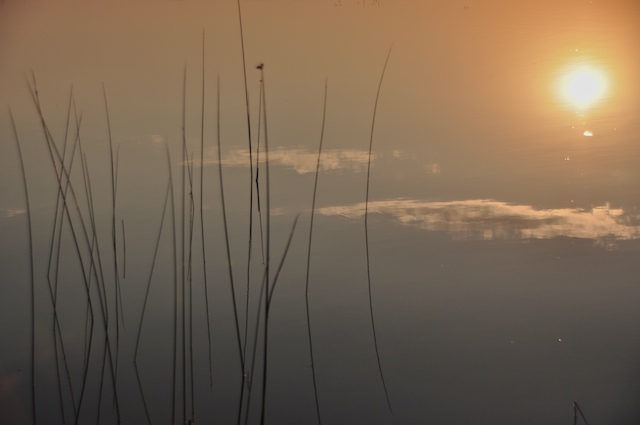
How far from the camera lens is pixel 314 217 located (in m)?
1.79

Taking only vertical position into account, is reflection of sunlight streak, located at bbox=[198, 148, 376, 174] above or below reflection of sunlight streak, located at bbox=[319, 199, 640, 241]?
above

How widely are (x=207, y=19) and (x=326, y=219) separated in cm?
60

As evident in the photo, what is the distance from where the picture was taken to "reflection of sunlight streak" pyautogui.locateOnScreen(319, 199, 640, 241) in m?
1.81

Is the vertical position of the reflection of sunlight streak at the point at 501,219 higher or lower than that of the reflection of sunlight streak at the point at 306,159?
lower

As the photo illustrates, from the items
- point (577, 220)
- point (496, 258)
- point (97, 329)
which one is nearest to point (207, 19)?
point (97, 329)

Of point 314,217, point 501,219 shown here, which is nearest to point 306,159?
point 314,217

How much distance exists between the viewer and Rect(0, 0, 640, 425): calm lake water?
5.73 ft

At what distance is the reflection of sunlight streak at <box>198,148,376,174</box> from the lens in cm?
179

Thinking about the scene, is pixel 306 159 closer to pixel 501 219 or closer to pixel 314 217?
pixel 314 217

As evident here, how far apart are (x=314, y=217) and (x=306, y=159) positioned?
15 cm

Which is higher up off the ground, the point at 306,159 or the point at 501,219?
the point at 306,159

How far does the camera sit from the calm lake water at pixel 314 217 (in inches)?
68.7

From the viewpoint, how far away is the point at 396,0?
75.1 inches

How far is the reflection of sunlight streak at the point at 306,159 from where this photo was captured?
1792 mm
